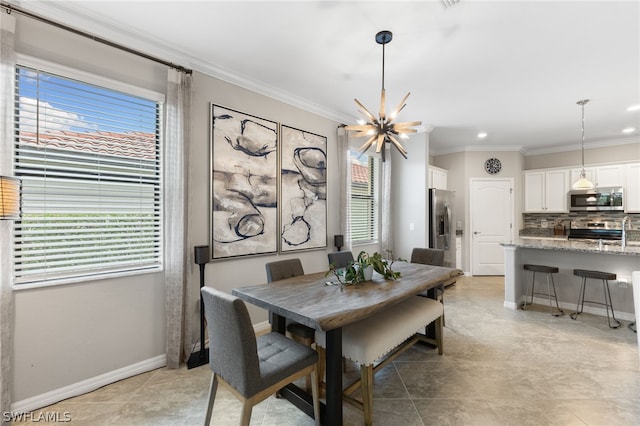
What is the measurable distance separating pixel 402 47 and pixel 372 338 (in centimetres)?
246

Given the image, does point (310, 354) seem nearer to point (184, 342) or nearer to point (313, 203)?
point (184, 342)

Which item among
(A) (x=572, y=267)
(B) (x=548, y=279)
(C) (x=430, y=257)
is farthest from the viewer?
(B) (x=548, y=279)

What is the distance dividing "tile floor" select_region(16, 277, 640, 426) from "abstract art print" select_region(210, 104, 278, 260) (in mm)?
1274

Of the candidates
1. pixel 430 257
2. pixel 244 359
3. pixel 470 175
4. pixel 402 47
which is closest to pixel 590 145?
pixel 470 175

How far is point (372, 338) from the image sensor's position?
1.92 metres

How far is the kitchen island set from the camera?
359 centimetres

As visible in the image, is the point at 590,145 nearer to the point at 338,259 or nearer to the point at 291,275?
the point at 338,259

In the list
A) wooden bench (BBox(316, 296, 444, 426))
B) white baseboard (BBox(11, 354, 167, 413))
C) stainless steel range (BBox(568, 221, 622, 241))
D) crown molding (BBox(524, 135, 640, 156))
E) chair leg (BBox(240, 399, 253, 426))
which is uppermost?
crown molding (BBox(524, 135, 640, 156))

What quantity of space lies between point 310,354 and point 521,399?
5.47ft

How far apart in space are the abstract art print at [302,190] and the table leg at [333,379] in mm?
1942

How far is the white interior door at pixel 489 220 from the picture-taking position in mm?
6148

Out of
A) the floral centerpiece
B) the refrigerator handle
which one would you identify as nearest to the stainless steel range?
the refrigerator handle

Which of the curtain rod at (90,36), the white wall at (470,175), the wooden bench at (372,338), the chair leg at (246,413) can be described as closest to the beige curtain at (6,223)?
the curtain rod at (90,36)

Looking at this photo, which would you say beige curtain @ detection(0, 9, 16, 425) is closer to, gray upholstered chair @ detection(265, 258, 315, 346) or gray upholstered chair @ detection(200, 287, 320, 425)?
gray upholstered chair @ detection(200, 287, 320, 425)
